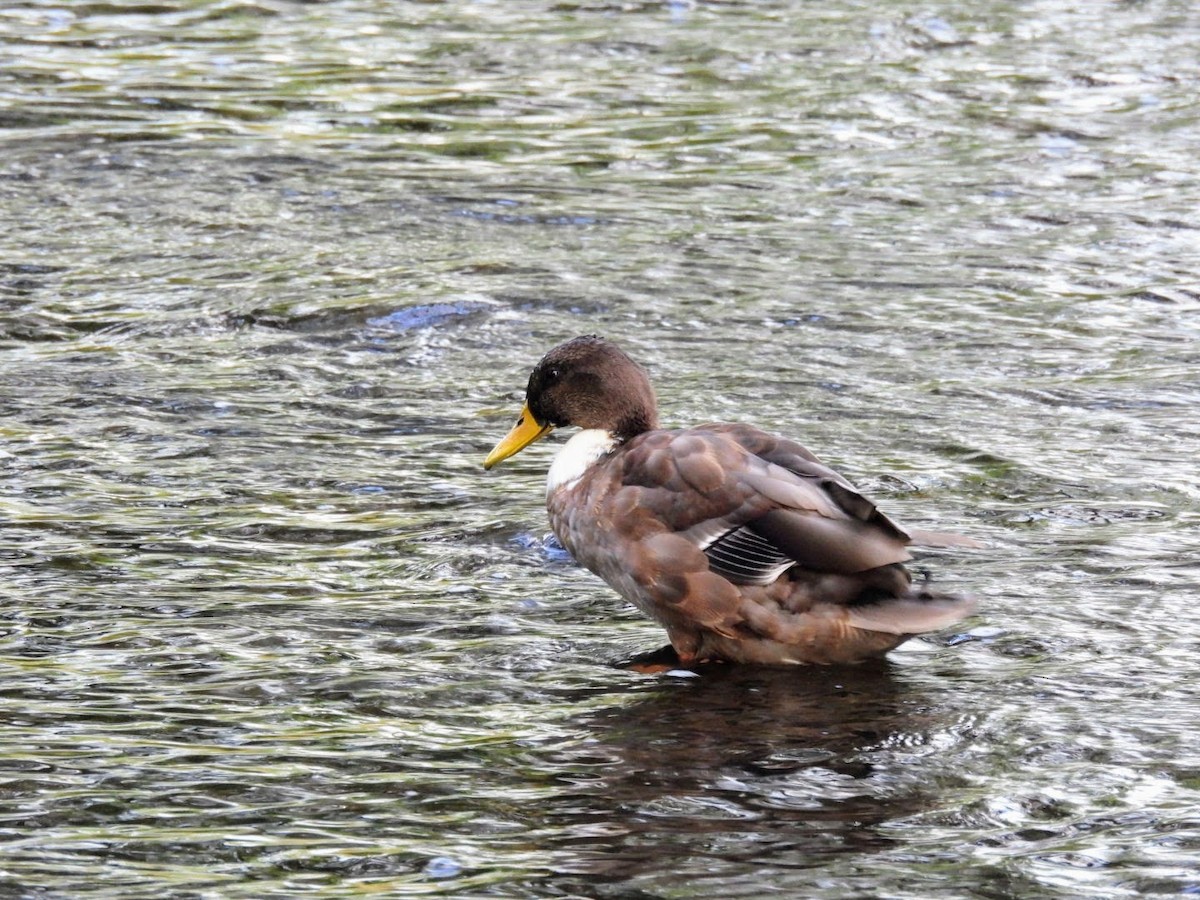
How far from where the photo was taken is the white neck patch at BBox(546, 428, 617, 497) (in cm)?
687

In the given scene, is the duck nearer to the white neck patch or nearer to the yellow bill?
the white neck patch

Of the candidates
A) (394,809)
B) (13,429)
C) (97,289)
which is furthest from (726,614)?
(97,289)

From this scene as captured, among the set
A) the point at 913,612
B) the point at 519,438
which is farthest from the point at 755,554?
the point at 519,438

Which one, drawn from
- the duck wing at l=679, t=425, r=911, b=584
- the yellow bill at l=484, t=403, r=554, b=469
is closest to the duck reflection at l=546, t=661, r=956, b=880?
the duck wing at l=679, t=425, r=911, b=584

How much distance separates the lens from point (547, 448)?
9078 millimetres

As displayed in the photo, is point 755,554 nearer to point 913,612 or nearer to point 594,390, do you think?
point 913,612

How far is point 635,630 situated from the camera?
681cm

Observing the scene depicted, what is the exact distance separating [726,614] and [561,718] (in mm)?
724

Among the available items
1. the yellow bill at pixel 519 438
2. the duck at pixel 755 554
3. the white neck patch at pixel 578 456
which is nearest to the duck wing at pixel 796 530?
the duck at pixel 755 554

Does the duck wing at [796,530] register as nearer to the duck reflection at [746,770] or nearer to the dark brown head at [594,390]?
the duck reflection at [746,770]

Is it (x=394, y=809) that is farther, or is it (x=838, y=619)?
(x=838, y=619)

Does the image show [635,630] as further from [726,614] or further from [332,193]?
[332,193]

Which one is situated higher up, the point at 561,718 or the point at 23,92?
the point at 23,92

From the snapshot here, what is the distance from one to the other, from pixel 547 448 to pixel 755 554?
9.62 feet
